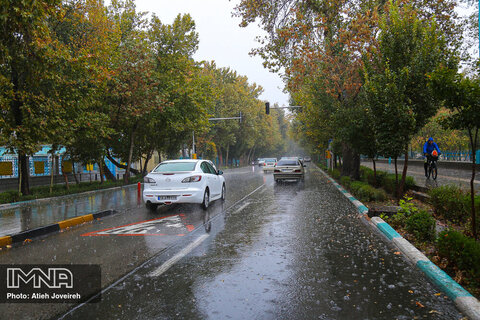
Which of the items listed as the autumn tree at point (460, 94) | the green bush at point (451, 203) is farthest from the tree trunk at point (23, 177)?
the autumn tree at point (460, 94)

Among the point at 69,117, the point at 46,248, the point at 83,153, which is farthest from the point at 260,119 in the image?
the point at 46,248

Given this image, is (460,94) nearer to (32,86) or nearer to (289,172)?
(32,86)

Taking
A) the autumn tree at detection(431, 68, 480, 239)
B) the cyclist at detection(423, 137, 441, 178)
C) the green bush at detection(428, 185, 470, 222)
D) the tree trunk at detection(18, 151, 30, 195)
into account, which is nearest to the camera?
the autumn tree at detection(431, 68, 480, 239)

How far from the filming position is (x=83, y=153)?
21578 millimetres

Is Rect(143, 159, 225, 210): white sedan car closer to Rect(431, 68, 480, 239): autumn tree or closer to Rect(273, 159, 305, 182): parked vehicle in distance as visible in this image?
Rect(431, 68, 480, 239): autumn tree

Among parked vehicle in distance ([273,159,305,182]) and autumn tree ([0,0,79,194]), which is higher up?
autumn tree ([0,0,79,194])

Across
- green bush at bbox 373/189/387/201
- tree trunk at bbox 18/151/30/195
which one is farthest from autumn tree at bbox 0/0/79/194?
green bush at bbox 373/189/387/201

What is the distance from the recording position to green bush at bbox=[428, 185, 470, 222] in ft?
25.8

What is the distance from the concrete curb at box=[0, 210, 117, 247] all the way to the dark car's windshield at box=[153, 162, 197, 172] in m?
2.18

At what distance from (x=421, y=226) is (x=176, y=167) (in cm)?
728

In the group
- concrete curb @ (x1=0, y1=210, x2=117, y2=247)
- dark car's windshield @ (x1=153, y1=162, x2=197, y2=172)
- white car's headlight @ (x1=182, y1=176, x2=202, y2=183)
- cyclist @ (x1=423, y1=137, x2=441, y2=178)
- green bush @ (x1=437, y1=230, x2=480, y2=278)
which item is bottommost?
concrete curb @ (x1=0, y1=210, x2=117, y2=247)

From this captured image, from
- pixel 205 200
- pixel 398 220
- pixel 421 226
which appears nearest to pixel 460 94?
pixel 421 226

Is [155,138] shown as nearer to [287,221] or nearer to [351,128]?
[351,128]

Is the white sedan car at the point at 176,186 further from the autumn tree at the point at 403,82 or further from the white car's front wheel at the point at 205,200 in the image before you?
the autumn tree at the point at 403,82
